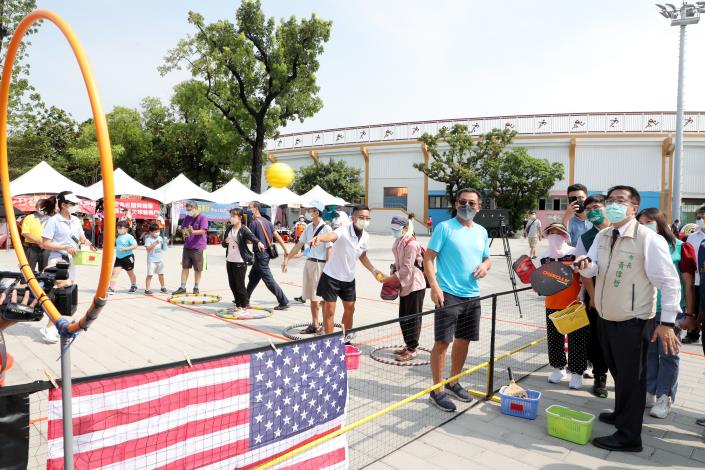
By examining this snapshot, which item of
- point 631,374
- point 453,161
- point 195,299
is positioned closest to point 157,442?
point 631,374

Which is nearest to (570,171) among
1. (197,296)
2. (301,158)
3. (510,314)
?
(301,158)

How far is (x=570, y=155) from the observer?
37375mm

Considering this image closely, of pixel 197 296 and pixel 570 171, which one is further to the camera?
pixel 570 171

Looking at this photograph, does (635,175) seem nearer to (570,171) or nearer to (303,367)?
(570,171)

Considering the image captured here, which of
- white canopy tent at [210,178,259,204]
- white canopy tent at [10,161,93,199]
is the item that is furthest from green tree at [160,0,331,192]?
white canopy tent at [10,161,93,199]

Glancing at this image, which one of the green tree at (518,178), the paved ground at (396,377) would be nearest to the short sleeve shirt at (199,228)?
the paved ground at (396,377)

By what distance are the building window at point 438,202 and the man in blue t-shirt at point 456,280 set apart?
3785cm

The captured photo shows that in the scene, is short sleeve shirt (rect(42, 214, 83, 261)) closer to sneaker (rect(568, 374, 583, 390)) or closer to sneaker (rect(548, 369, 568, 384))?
sneaker (rect(548, 369, 568, 384))

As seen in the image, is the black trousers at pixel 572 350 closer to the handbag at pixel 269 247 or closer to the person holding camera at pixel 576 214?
the person holding camera at pixel 576 214

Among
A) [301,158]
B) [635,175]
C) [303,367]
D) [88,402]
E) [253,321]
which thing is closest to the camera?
[88,402]

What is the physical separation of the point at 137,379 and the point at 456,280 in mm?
3018

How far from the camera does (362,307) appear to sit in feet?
30.6

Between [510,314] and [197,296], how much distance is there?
21.4 ft

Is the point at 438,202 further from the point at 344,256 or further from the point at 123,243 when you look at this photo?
the point at 344,256
